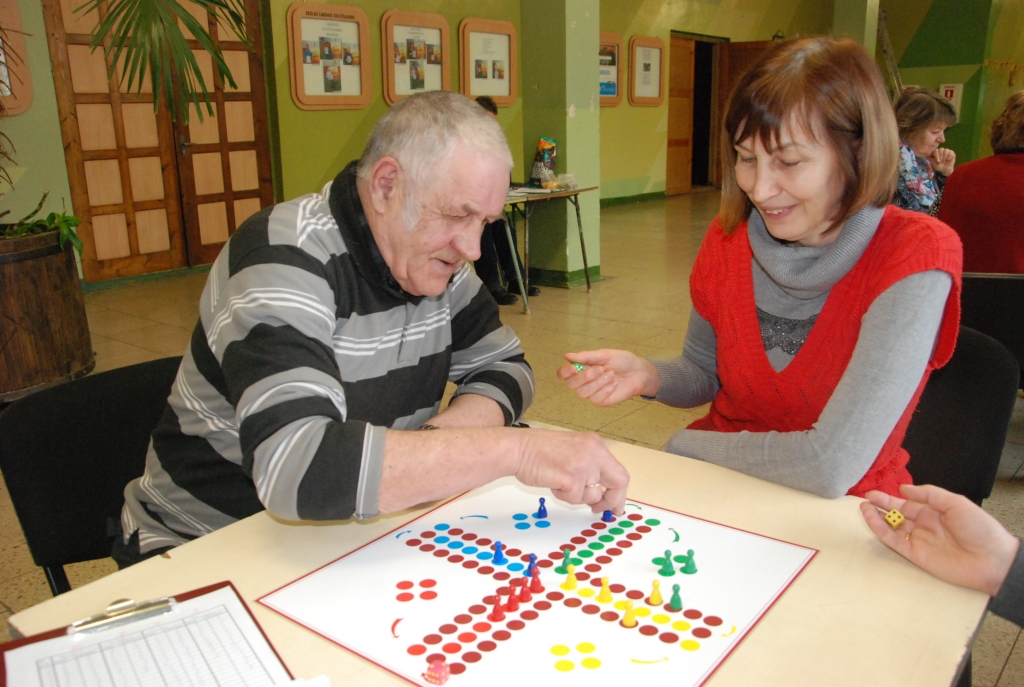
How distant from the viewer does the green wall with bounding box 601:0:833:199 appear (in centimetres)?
953

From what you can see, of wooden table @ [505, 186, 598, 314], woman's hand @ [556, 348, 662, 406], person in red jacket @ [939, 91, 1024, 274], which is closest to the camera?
woman's hand @ [556, 348, 662, 406]

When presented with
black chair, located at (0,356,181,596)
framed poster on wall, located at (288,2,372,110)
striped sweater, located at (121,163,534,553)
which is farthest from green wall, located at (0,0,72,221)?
striped sweater, located at (121,163,534,553)

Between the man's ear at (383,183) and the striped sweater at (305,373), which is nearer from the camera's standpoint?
the striped sweater at (305,373)

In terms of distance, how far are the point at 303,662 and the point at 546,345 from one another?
11.6ft

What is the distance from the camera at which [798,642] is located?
0.82 meters

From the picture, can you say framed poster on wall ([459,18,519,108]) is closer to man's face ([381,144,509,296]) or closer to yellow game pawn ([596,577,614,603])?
man's face ([381,144,509,296])

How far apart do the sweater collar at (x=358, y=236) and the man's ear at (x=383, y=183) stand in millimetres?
34

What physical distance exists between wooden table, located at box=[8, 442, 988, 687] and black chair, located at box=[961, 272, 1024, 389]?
159 centimetres

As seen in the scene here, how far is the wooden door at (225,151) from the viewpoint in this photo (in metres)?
6.10

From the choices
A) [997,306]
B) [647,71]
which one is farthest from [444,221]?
[647,71]

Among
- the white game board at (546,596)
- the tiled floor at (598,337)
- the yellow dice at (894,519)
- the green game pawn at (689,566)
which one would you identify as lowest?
the tiled floor at (598,337)

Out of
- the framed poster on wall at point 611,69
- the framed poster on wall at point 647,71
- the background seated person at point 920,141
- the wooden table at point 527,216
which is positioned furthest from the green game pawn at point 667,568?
the framed poster on wall at point 647,71

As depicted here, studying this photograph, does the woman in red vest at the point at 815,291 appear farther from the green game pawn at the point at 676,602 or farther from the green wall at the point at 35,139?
the green wall at the point at 35,139

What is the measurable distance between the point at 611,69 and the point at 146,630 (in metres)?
9.31
